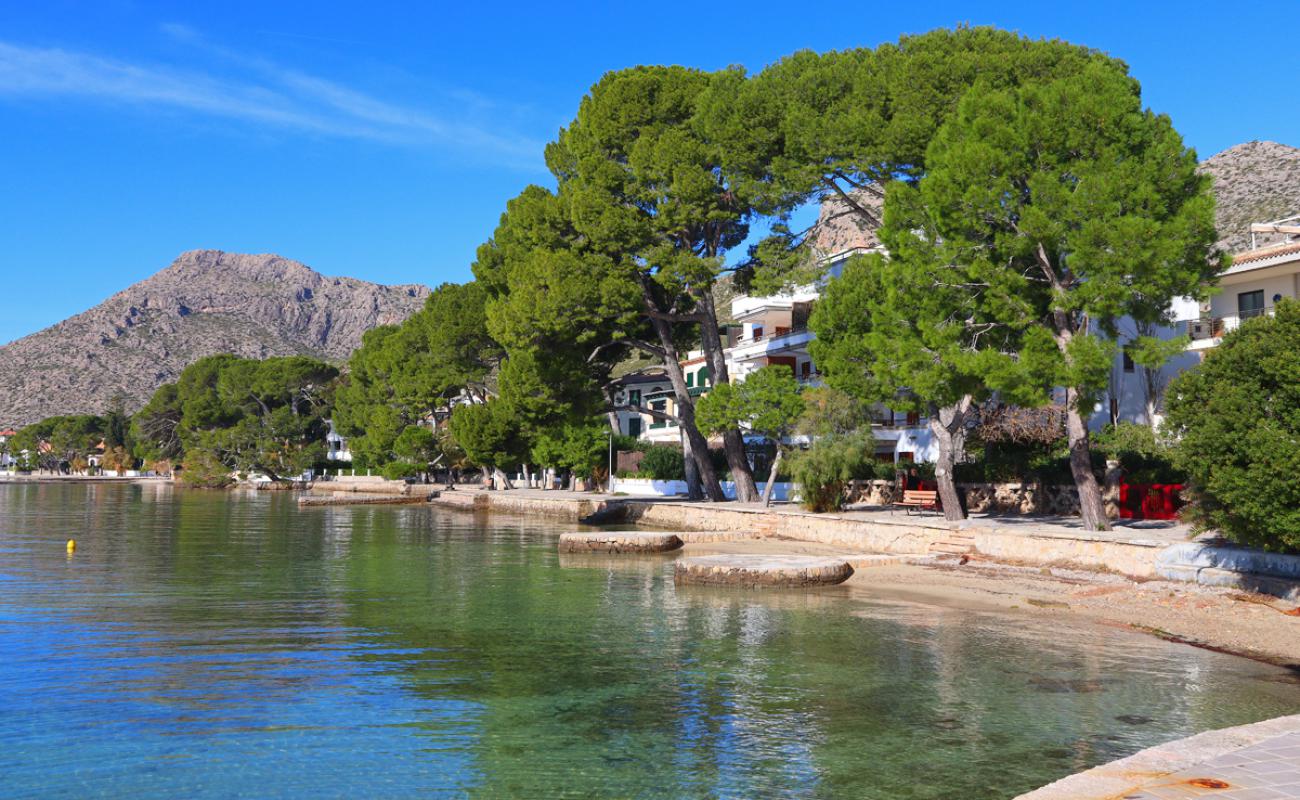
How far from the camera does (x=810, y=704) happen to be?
11.4 meters

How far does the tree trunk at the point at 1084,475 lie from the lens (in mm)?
24453

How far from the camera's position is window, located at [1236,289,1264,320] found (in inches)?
1430

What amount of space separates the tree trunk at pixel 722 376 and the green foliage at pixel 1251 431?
2344 centimetres

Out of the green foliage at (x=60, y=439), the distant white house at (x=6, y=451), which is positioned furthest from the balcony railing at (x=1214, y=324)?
the distant white house at (x=6, y=451)

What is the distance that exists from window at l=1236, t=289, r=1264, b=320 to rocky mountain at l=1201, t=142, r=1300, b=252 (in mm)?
32010

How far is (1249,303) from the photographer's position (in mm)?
36812

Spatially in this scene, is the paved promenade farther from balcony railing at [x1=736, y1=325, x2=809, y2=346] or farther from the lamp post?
the lamp post

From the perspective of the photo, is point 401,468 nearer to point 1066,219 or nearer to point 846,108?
point 846,108

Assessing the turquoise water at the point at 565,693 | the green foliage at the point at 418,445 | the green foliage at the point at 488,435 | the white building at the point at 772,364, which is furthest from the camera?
the green foliage at the point at 418,445

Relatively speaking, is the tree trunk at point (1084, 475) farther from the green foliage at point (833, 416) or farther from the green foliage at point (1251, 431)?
the green foliage at point (833, 416)

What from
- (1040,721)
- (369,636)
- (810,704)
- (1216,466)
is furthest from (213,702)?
(1216,466)

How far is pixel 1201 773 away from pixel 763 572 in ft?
49.6

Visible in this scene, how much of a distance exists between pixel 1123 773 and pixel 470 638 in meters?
10.7

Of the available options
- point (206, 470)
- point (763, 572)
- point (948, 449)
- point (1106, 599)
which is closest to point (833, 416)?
point (948, 449)
